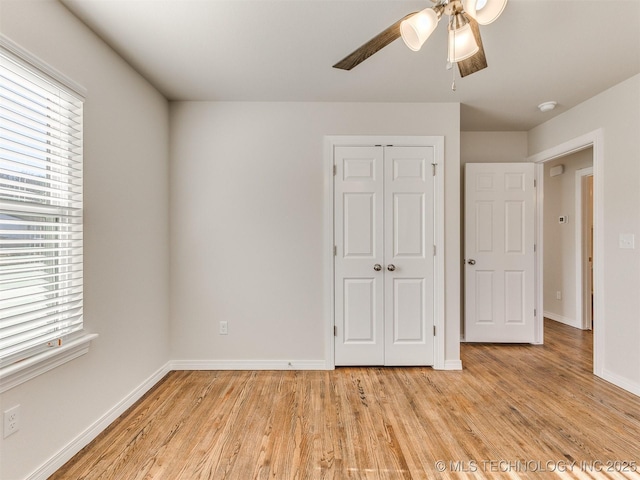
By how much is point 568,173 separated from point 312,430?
466cm

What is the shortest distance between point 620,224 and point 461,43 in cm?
225

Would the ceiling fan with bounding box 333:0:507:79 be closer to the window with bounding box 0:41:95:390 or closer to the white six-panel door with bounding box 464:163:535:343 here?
the window with bounding box 0:41:95:390

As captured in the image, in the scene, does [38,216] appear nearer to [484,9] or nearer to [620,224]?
[484,9]

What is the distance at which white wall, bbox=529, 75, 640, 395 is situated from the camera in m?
2.41

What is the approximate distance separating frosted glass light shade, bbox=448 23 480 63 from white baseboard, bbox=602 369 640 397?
9.17 ft

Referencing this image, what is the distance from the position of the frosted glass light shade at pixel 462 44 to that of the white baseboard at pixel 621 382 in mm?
2796

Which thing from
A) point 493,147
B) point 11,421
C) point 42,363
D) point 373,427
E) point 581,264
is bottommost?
point 373,427

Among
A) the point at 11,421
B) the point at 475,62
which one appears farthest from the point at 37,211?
the point at 475,62

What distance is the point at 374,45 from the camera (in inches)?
57.7

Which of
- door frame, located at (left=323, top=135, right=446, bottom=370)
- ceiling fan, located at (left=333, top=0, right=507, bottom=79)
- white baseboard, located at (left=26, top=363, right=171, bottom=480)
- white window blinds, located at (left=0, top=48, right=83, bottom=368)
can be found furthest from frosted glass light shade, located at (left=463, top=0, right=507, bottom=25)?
white baseboard, located at (left=26, top=363, right=171, bottom=480)

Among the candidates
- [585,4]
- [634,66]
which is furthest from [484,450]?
[634,66]

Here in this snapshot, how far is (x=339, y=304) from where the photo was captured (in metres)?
2.86

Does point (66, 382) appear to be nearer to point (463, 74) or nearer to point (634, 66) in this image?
point (463, 74)

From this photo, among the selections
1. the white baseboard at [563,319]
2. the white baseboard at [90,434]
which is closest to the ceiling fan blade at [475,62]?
the white baseboard at [90,434]
